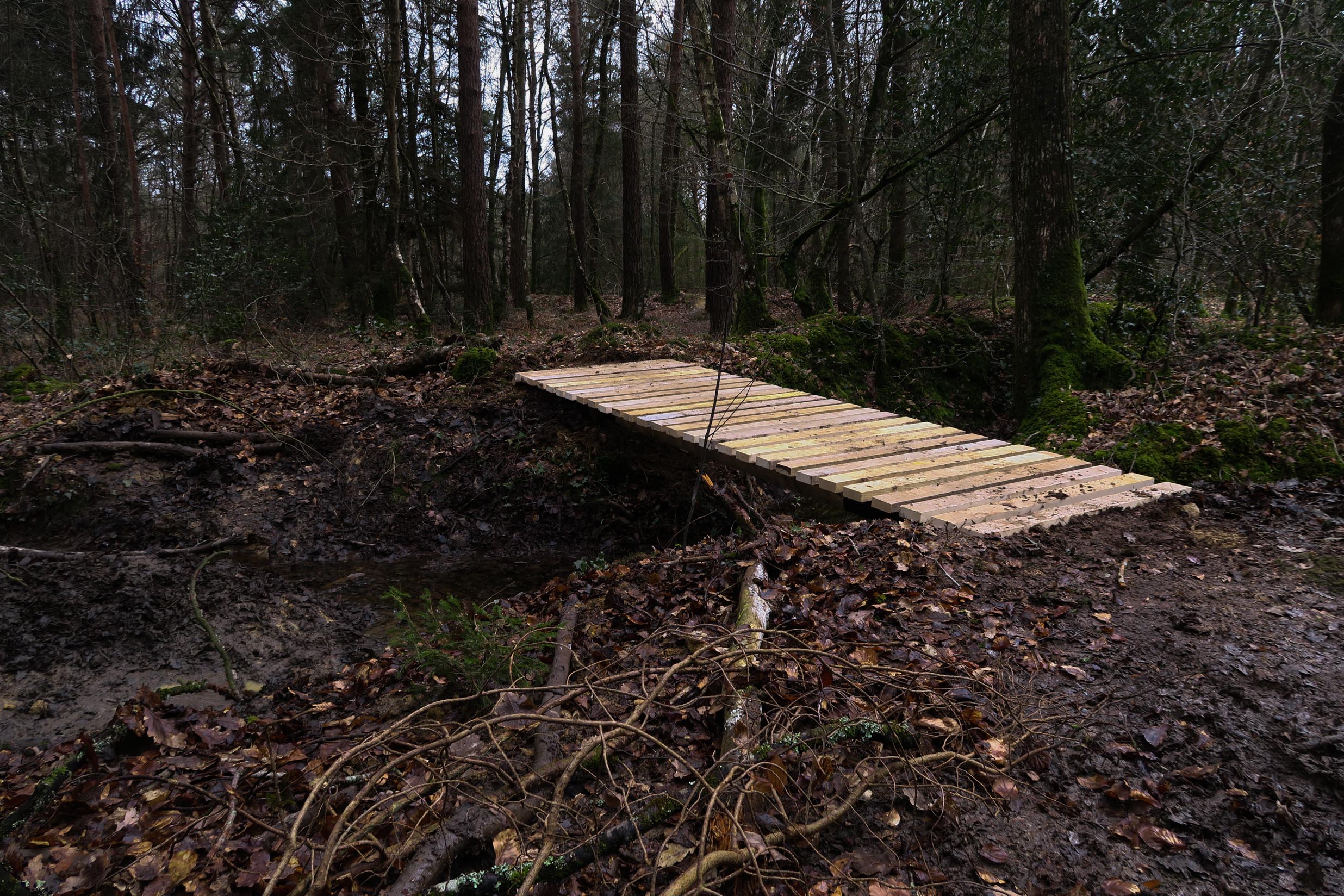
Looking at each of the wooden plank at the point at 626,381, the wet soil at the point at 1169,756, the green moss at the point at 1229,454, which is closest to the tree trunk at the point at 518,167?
the wooden plank at the point at 626,381

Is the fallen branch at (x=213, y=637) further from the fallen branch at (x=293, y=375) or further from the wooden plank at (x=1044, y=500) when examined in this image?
the wooden plank at (x=1044, y=500)

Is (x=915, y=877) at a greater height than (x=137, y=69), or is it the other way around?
(x=137, y=69)

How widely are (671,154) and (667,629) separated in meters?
16.5

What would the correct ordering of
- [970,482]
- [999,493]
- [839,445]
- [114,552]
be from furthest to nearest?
[114,552] < [839,445] < [970,482] < [999,493]

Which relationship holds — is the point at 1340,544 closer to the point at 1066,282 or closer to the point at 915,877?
the point at 915,877

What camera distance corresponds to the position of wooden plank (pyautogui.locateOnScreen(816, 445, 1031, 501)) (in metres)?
4.11

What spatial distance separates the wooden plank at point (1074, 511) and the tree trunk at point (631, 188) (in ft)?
38.8

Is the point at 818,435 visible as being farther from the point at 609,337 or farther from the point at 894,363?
the point at 609,337

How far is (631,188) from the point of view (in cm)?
1598

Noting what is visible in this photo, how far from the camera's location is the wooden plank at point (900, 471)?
4.11m

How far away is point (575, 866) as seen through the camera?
2.05 metres

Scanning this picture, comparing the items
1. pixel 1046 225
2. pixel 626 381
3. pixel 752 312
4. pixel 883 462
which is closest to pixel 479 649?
pixel 883 462

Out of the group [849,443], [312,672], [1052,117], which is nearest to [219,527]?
[312,672]

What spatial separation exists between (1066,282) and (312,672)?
699 cm
